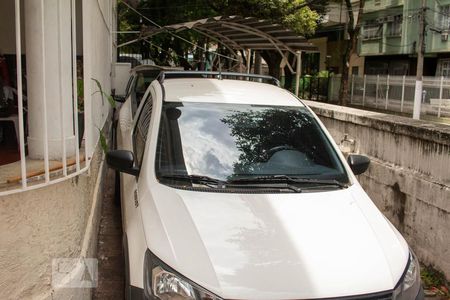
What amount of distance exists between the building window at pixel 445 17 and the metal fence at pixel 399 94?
12.9 ft

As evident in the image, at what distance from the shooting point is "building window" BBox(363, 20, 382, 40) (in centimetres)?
3275

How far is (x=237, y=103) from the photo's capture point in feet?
14.0

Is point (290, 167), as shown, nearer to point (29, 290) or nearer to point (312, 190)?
point (312, 190)

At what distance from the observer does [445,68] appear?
1105 inches

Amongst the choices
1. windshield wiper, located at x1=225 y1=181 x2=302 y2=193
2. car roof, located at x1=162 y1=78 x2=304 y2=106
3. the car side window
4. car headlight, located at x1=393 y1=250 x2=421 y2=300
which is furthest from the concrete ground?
car headlight, located at x1=393 y1=250 x2=421 y2=300

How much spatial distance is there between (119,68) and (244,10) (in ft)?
27.5

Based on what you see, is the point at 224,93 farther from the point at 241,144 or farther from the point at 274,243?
the point at 274,243

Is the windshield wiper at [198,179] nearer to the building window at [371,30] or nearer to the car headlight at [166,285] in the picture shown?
the car headlight at [166,285]

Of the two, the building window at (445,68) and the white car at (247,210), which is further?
the building window at (445,68)

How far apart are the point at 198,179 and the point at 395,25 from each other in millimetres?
30608

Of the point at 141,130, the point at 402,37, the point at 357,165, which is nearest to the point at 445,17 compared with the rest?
the point at 402,37

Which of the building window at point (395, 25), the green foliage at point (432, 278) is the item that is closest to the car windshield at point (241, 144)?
the green foliage at point (432, 278)

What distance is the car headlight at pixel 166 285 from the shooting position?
2549 mm

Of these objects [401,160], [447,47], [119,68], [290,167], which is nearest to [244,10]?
[119,68]
